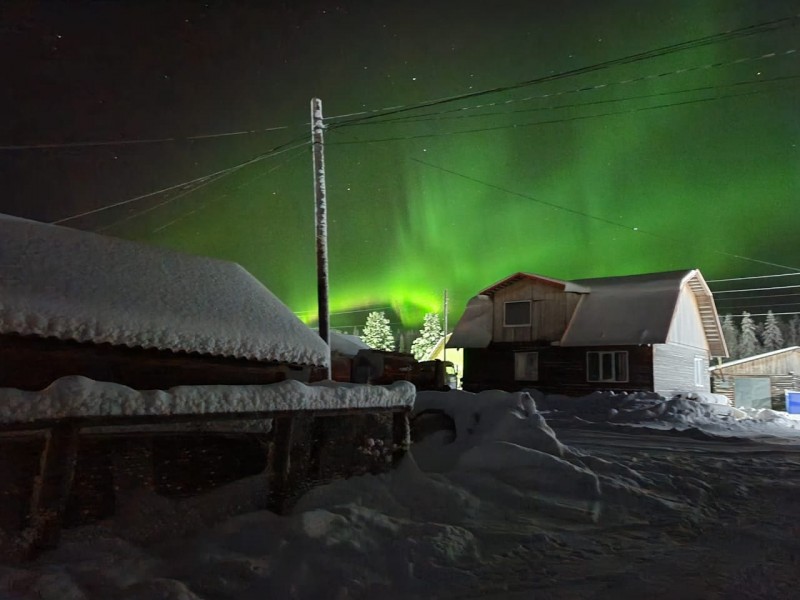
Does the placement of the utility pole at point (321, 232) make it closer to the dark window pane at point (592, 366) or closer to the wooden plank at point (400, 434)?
the wooden plank at point (400, 434)

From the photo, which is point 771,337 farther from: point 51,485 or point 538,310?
point 51,485

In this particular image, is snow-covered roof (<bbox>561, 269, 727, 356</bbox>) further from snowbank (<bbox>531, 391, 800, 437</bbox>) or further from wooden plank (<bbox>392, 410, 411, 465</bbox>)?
wooden plank (<bbox>392, 410, 411, 465</bbox>)

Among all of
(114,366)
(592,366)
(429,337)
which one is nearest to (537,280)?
(592,366)

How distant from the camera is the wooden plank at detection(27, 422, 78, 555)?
3.94 m

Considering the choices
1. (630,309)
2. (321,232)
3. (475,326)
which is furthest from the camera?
(475,326)

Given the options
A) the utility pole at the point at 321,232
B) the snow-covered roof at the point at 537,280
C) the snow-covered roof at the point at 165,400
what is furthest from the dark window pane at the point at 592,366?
the snow-covered roof at the point at 165,400

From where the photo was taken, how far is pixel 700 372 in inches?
1233

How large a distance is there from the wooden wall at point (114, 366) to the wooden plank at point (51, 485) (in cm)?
328

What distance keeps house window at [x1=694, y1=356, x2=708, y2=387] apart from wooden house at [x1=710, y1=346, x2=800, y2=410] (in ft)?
27.6

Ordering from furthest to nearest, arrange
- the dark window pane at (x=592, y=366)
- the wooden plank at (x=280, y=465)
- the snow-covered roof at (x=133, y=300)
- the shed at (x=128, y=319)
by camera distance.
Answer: the dark window pane at (x=592, y=366)
the shed at (x=128, y=319)
the snow-covered roof at (x=133, y=300)
the wooden plank at (x=280, y=465)

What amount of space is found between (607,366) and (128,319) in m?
25.2

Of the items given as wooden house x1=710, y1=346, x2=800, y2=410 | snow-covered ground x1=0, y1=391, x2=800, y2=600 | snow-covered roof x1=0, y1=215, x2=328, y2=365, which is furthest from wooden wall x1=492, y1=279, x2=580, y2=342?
snow-covered roof x1=0, y1=215, x2=328, y2=365

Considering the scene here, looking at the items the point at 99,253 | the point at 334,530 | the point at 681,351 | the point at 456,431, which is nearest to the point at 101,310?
the point at 99,253

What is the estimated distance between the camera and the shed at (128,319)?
6508 mm
